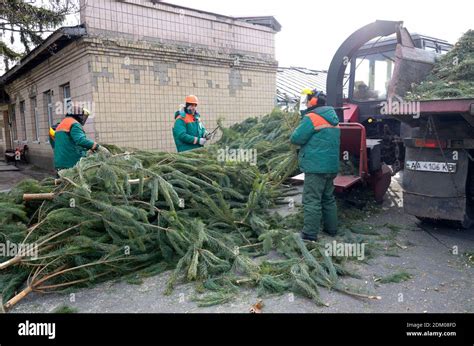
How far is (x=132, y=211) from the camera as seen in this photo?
418 cm

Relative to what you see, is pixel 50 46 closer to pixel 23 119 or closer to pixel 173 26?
pixel 173 26

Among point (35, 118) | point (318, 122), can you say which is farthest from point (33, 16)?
point (318, 122)

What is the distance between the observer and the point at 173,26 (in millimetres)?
9508

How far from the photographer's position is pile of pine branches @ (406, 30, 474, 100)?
187 inches

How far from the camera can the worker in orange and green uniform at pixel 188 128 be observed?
665 cm

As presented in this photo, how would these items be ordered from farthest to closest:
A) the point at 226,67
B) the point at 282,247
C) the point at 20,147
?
the point at 20,147 → the point at 226,67 → the point at 282,247

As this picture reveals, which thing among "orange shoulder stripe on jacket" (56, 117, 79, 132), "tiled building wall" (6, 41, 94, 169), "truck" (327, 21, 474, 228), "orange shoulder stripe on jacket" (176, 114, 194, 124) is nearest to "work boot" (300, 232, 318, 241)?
"truck" (327, 21, 474, 228)

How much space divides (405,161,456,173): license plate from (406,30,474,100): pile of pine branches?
81cm

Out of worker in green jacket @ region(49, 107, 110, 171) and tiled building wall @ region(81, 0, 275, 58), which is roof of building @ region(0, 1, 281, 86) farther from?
worker in green jacket @ region(49, 107, 110, 171)

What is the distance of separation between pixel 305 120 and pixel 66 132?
11.4ft

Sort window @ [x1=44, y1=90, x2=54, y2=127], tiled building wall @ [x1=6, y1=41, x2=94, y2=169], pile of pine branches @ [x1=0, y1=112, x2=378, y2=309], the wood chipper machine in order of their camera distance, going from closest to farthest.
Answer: pile of pine branches @ [x1=0, y1=112, x2=378, y2=309]
the wood chipper machine
tiled building wall @ [x1=6, y1=41, x2=94, y2=169]
window @ [x1=44, y1=90, x2=54, y2=127]

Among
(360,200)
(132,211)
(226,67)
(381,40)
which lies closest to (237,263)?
(132,211)
